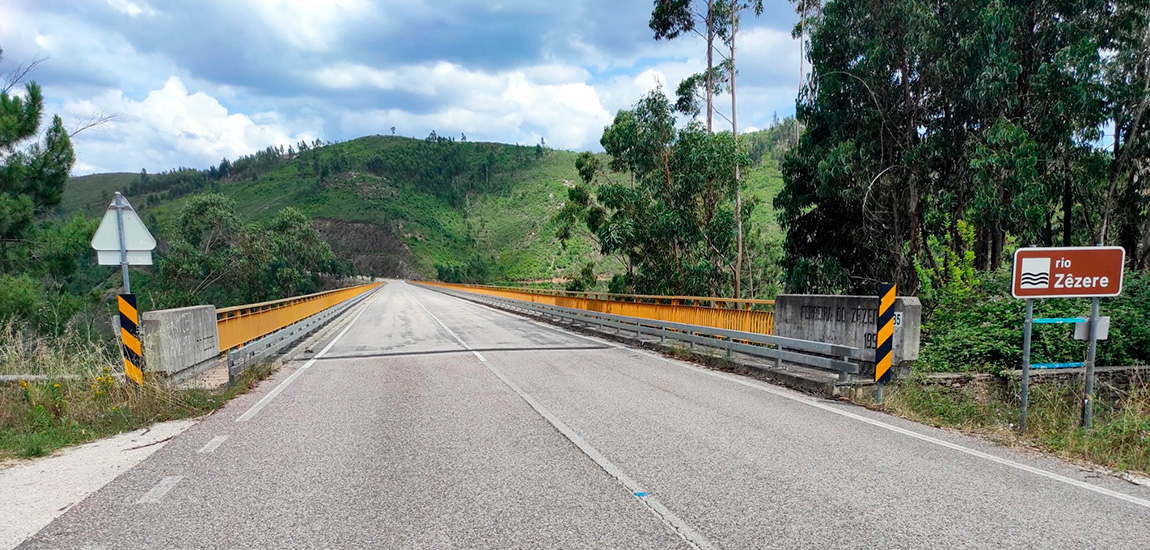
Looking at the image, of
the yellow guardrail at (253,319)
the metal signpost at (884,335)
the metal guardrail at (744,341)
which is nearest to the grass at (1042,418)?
the metal signpost at (884,335)

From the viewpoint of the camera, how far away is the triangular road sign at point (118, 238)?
7539mm

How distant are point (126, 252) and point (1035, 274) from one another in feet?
36.3

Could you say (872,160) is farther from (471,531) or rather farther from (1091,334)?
(471,531)

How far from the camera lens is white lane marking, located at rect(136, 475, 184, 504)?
13.6 feet

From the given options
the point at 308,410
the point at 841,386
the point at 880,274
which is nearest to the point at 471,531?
the point at 308,410

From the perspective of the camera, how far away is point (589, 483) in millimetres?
4402

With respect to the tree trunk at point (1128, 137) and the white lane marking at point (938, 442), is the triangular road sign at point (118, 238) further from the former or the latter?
the tree trunk at point (1128, 137)

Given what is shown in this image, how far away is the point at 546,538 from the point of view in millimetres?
3434

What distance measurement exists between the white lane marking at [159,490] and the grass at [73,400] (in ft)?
6.43

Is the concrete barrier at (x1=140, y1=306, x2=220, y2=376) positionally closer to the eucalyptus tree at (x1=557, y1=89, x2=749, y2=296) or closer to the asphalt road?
the asphalt road

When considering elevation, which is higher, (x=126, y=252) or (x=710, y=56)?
(x=710, y=56)

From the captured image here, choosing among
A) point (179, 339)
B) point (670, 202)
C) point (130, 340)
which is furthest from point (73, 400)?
point (670, 202)

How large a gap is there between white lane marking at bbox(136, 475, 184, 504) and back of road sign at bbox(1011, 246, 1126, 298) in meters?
8.01

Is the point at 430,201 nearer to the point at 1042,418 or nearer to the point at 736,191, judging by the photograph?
the point at 736,191
